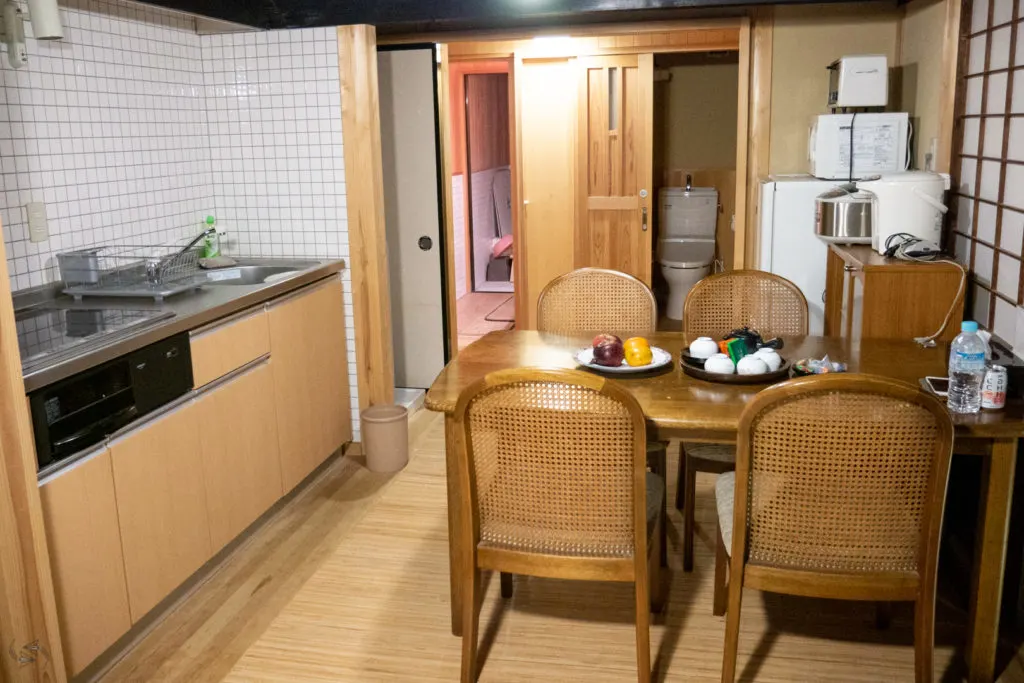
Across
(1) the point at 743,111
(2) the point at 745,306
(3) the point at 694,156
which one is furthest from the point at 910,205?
(3) the point at 694,156

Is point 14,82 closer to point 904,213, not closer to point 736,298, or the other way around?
point 736,298

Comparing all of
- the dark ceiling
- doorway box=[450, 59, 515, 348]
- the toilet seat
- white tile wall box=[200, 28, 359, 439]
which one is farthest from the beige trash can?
the toilet seat

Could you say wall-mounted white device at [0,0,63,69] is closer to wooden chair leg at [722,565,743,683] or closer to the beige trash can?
the beige trash can

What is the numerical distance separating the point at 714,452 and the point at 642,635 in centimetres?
82

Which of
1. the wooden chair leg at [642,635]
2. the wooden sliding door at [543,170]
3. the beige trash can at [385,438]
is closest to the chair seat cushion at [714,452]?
the wooden chair leg at [642,635]

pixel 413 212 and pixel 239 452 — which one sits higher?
pixel 413 212

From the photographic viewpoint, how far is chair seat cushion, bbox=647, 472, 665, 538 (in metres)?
2.37

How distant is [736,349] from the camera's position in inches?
97.9

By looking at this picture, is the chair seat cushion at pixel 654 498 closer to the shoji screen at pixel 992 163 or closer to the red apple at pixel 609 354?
the red apple at pixel 609 354

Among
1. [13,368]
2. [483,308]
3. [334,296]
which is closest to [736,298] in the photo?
[334,296]

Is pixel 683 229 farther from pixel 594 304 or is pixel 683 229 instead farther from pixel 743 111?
pixel 594 304

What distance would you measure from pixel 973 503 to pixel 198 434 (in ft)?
7.79

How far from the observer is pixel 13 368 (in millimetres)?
2035

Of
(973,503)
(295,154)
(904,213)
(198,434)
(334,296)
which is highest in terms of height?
A: (295,154)
